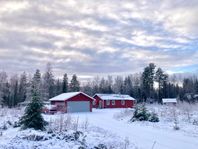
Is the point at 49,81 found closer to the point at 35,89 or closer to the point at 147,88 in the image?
the point at 147,88

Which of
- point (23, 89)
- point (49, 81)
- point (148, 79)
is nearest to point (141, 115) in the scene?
point (49, 81)

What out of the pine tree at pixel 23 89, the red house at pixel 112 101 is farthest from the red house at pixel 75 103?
the pine tree at pixel 23 89

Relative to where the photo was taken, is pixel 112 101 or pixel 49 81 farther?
pixel 49 81

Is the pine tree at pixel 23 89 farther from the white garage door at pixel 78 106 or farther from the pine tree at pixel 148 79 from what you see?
the pine tree at pixel 148 79

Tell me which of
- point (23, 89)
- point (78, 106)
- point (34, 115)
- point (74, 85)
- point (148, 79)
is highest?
point (148, 79)

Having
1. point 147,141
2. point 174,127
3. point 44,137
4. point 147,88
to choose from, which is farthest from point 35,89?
point 147,88

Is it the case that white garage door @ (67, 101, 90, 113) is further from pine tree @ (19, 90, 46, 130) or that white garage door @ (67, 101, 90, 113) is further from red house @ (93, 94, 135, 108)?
pine tree @ (19, 90, 46, 130)

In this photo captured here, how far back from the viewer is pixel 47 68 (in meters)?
A: 74.9

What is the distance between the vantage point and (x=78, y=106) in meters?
45.2

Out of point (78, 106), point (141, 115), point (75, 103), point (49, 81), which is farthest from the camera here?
point (49, 81)

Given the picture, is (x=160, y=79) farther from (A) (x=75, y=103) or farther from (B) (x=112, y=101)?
(A) (x=75, y=103)

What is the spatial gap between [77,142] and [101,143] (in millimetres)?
1100

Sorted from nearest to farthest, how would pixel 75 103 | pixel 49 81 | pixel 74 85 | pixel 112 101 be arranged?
pixel 75 103
pixel 112 101
pixel 49 81
pixel 74 85

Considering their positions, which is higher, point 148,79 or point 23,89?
point 148,79
